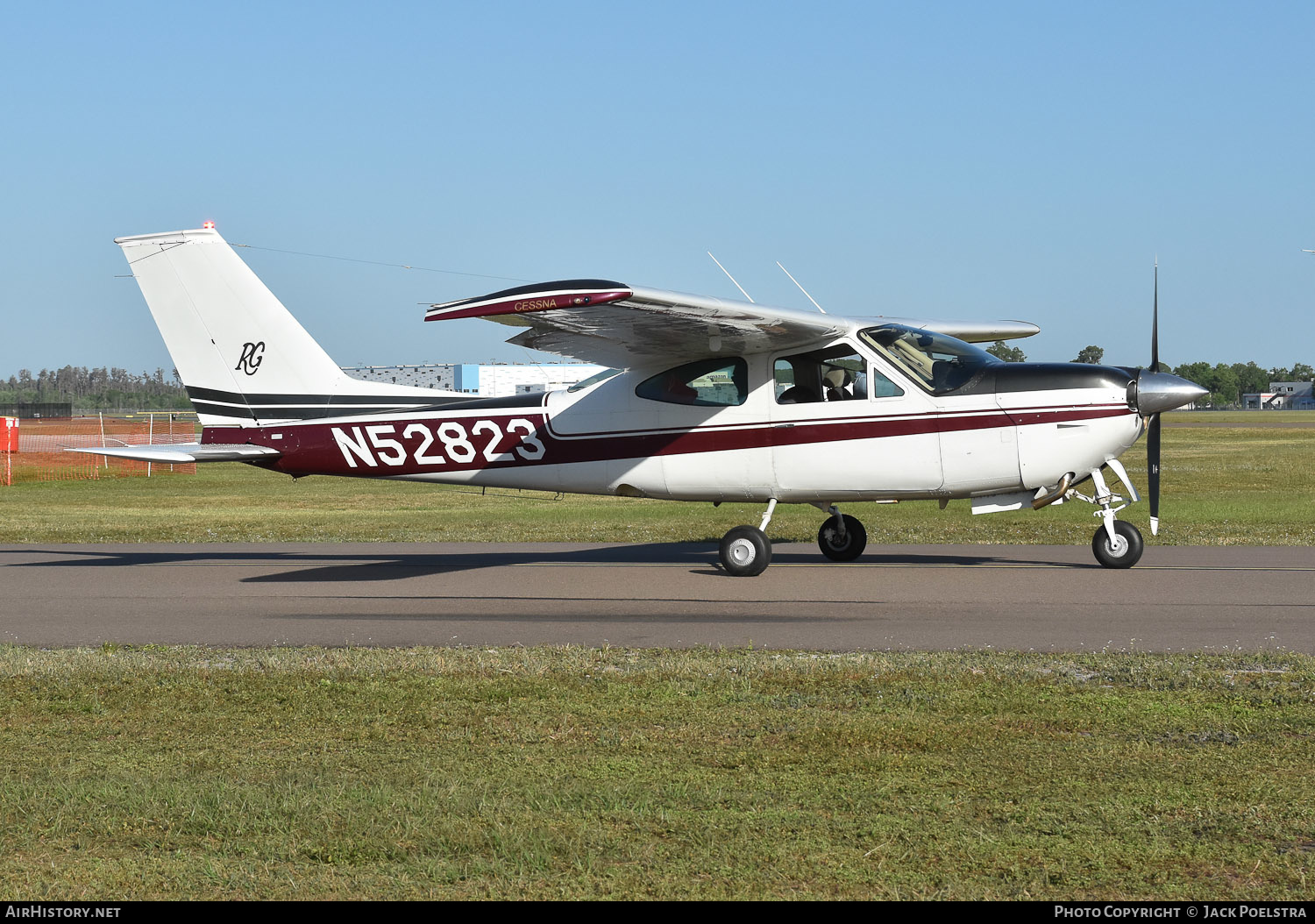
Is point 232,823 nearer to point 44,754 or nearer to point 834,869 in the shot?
point 44,754

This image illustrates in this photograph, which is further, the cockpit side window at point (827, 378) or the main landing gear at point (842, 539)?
the main landing gear at point (842, 539)

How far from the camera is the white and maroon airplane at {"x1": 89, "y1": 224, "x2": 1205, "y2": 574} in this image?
12.6 meters

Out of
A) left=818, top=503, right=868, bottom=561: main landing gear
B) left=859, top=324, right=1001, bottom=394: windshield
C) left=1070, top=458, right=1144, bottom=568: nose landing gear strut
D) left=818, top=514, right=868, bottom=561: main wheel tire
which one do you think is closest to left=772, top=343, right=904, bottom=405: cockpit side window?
left=859, top=324, right=1001, bottom=394: windshield

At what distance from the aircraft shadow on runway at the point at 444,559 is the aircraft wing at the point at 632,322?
8.12 feet

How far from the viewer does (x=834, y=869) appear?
420 centimetres

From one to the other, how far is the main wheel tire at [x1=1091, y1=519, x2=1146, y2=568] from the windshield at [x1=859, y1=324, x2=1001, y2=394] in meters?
2.19

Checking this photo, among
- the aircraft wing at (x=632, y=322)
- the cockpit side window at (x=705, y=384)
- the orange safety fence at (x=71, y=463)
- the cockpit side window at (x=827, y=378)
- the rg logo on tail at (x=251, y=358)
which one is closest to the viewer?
the aircraft wing at (x=632, y=322)

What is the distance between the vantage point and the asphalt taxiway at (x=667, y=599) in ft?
30.9

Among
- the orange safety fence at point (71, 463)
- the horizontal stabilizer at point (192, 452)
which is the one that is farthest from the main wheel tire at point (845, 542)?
the orange safety fence at point (71, 463)

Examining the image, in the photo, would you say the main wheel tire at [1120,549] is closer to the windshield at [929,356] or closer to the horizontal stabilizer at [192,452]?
the windshield at [929,356]

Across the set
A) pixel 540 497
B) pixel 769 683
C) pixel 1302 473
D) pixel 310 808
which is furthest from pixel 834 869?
pixel 1302 473

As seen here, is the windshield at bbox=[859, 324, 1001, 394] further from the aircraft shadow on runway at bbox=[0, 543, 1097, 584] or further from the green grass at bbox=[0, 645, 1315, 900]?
the green grass at bbox=[0, 645, 1315, 900]

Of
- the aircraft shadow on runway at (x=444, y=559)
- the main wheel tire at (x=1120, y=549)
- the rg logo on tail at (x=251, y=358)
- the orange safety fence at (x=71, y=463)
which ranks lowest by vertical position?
the orange safety fence at (x=71, y=463)

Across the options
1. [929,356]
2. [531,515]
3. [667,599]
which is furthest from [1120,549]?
[531,515]
